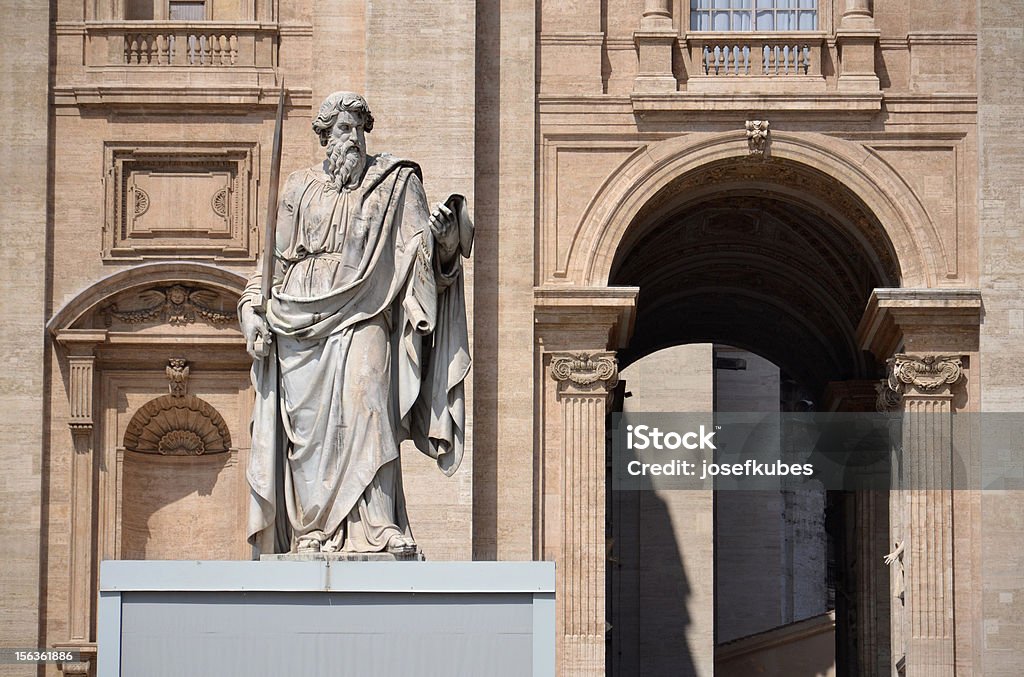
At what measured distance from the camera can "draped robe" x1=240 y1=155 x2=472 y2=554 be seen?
11.1 metres

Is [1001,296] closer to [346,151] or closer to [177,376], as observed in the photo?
[177,376]

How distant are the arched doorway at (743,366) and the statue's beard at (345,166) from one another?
13.3 metres

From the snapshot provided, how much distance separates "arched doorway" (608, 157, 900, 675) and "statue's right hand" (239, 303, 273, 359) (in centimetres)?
1388

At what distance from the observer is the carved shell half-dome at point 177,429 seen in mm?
24422

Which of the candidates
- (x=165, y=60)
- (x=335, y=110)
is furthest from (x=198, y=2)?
(x=335, y=110)

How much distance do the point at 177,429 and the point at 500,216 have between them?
4.14 m

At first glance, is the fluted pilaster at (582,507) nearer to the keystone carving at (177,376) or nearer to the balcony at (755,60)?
the balcony at (755,60)

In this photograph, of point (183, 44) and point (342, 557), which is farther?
point (183, 44)

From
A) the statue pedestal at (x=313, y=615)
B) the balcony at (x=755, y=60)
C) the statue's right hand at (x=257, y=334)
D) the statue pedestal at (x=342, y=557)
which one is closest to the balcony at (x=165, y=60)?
the balcony at (x=755, y=60)

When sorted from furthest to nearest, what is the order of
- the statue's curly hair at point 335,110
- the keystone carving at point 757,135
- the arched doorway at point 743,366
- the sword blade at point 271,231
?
the arched doorway at point 743,366 → the keystone carving at point 757,135 → the statue's curly hair at point 335,110 → the sword blade at point 271,231

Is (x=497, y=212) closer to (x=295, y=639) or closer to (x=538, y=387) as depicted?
(x=538, y=387)

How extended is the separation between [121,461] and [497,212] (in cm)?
475

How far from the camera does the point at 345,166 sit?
38.1ft

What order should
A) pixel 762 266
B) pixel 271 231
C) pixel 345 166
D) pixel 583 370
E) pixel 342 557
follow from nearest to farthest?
pixel 342 557 → pixel 271 231 → pixel 345 166 → pixel 583 370 → pixel 762 266
